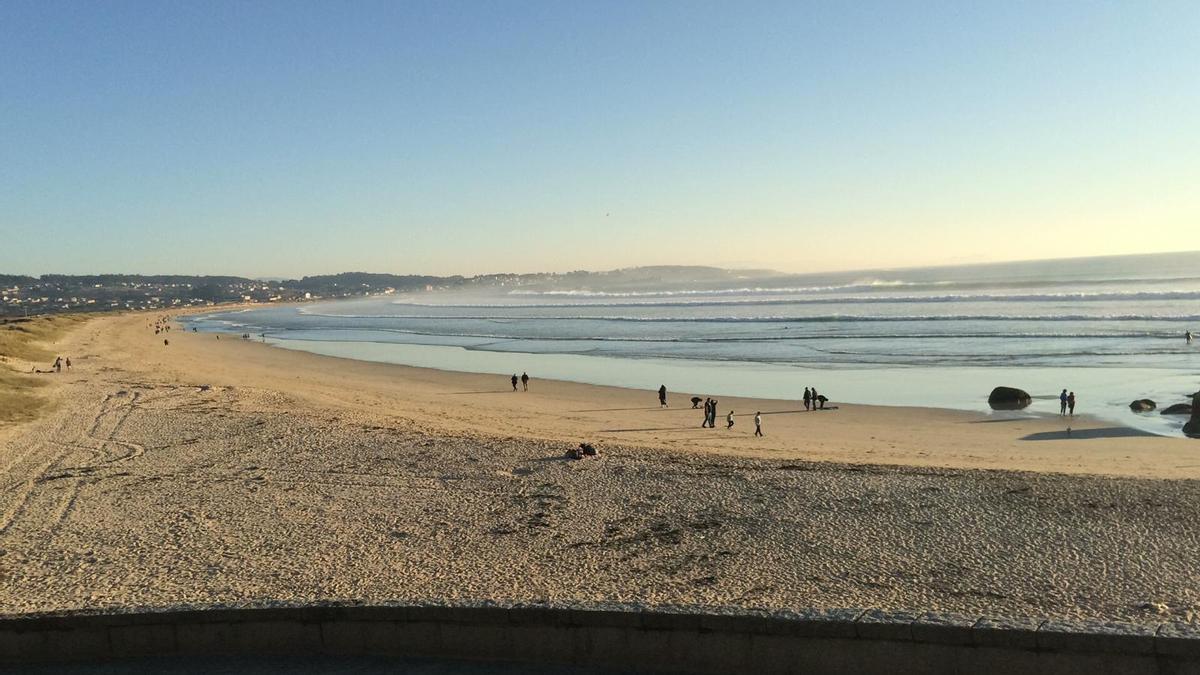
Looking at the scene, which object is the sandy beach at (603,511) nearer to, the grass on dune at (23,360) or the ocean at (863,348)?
the grass on dune at (23,360)

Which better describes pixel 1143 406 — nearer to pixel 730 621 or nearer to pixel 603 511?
pixel 603 511

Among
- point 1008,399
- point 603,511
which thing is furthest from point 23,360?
point 1008,399

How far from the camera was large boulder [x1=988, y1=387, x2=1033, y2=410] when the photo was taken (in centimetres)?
2319

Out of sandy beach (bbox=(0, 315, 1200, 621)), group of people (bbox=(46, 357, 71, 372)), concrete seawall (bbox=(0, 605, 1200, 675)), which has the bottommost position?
sandy beach (bbox=(0, 315, 1200, 621))

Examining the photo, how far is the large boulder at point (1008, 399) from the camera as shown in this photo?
23.2m

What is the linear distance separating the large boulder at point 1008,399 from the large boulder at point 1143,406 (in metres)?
2.63

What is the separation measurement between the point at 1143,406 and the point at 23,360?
157 ft

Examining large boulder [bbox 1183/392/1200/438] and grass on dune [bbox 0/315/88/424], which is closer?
large boulder [bbox 1183/392/1200/438]

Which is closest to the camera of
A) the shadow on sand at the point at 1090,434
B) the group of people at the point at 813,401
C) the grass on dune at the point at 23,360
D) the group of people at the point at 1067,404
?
the shadow on sand at the point at 1090,434

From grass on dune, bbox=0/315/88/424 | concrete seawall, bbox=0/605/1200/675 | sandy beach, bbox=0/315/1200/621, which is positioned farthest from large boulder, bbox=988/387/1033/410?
grass on dune, bbox=0/315/88/424

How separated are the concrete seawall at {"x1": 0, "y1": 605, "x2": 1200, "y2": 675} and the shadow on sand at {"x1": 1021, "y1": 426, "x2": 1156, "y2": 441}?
1543 cm

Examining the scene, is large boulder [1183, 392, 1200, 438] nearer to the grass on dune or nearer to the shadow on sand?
the shadow on sand

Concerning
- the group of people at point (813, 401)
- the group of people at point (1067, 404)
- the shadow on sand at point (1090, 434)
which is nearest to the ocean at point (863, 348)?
the group of people at point (1067, 404)

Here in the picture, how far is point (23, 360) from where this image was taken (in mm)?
39062
